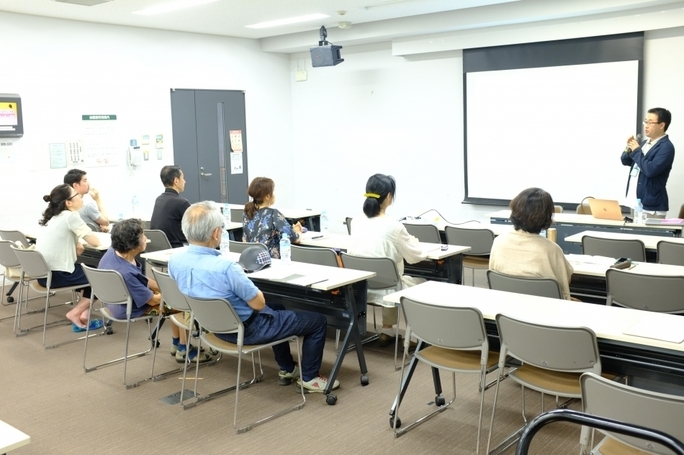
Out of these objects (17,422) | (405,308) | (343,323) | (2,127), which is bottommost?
(17,422)

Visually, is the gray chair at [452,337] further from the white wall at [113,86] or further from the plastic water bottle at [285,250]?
the white wall at [113,86]

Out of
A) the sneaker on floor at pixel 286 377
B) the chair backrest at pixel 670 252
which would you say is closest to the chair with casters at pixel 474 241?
the chair backrest at pixel 670 252

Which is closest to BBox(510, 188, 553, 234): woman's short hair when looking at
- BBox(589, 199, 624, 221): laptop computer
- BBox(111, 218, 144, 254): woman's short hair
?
BBox(589, 199, 624, 221): laptop computer

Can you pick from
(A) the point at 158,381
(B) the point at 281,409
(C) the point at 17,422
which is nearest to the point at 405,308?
(B) the point at 281,409

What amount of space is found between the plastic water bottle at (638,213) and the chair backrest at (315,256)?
2.76 meters

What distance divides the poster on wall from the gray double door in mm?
942

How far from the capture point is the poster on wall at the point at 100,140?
320 inches

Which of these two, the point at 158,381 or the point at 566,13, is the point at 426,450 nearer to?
the point at 158,381

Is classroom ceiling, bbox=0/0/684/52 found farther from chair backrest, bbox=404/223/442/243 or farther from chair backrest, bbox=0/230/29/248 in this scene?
chair backrest, bbox=404/223/442/243

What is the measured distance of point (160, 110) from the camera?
8945mm

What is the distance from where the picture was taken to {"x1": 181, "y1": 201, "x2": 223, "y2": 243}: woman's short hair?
3693 millimetres

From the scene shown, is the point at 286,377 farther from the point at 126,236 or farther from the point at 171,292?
the point at 126,236

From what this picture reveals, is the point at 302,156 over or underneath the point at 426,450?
over

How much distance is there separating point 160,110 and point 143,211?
1.41 metres
